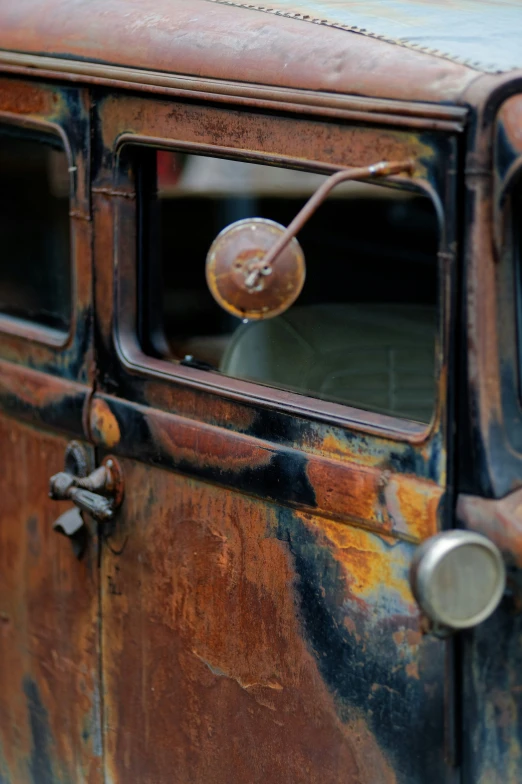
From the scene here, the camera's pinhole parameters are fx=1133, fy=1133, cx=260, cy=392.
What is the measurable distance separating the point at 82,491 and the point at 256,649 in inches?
19.4

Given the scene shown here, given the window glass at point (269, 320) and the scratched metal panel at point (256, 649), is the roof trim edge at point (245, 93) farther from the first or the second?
the scratched metal panel at point (256, 649)

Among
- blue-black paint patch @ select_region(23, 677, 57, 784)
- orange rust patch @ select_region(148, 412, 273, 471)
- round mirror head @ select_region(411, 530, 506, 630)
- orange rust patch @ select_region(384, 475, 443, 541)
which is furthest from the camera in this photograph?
blue-black paint patch @ select_region(23, 677, 57, 784)

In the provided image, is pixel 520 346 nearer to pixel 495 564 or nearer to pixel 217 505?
pixel 495 564

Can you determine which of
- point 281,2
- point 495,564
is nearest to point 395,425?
point 495,564

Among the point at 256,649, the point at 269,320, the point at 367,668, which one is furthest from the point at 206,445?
the point at 367,668

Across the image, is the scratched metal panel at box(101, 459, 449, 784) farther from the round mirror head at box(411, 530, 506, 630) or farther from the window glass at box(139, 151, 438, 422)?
the window glass at box(139, 151, 438, 422)

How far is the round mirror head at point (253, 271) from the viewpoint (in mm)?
1646

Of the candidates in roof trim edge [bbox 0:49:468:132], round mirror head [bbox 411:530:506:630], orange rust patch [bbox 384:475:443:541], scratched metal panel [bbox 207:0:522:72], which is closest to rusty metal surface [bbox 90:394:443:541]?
orange rust patch [bbox 384:475:443:541]

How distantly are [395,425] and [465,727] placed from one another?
1.55 ft

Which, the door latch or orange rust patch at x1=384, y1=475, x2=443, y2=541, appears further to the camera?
the door latch

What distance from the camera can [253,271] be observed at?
1.64 meters

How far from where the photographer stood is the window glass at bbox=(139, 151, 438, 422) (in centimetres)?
209

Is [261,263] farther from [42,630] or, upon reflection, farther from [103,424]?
[42,630]

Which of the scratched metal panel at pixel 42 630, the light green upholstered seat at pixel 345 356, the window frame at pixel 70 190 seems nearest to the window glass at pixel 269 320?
the light green upholstered seat at pixel 345 356
